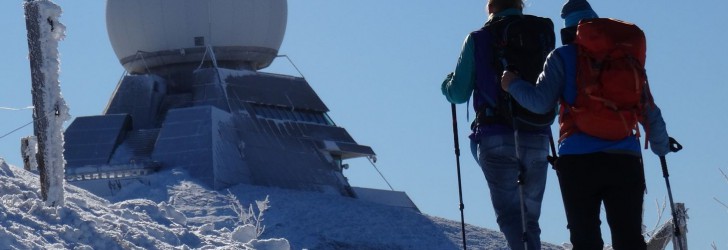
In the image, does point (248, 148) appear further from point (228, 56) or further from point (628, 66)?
point (628, 66)

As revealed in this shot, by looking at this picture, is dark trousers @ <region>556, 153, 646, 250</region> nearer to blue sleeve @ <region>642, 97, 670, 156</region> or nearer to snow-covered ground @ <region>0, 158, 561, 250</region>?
blue sleeve @ <region>642, 97, 670, 156</region>

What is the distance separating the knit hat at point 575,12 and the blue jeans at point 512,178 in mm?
982

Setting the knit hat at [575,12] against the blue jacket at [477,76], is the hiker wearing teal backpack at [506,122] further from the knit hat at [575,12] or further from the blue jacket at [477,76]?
the knit hat at [575,12]

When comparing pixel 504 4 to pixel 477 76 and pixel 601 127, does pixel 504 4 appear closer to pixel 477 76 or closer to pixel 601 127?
pixel 477 76

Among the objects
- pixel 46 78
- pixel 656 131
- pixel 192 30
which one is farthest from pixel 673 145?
pixel 192 30

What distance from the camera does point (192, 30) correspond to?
30.8 metres

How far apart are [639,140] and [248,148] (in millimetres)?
19350

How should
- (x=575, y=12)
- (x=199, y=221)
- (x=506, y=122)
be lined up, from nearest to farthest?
(x=575, y=12)
(x=506, y=122)
(x=199, y=221)

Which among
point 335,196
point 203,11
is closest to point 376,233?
point 335,196

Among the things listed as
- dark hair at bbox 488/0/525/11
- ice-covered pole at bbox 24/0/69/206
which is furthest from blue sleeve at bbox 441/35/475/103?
ice-covered pole at bbox 24/0/69/206

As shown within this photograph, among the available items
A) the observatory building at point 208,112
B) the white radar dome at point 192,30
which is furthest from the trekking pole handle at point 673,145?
the white radar dome at point 192,30

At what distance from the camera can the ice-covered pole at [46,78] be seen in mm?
11094

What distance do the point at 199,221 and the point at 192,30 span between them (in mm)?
11438

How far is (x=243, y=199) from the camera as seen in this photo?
22766mm
